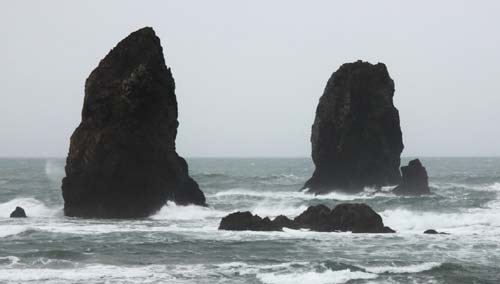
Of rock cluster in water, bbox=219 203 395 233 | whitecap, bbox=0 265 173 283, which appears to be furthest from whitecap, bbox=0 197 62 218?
whitecap, bbox=0 265 173 283

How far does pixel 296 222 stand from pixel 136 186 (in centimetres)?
1321

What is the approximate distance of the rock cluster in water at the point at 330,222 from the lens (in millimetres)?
37031

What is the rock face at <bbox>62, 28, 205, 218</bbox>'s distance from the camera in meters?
45.5

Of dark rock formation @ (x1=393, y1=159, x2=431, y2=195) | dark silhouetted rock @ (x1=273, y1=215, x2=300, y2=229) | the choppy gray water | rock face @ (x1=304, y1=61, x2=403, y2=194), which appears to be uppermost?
rock face @ (x1=304, y1=61, x2=403, y2=194)

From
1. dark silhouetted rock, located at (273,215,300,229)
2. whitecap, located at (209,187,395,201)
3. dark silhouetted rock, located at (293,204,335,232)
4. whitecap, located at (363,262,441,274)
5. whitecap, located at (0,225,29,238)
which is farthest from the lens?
whitecap, located at (209,187,395,201)

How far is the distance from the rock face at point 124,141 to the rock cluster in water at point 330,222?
1062cm

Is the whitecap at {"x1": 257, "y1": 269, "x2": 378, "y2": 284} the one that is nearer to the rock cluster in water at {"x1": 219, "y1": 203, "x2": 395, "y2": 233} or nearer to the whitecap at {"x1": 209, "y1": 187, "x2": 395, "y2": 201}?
the rock cluster in water at {"x1": 219, "y1": 203, "x2": 395, "y2": 233}

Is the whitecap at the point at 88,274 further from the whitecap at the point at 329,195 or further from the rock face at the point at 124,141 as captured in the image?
the whitecap at the point at 329,195

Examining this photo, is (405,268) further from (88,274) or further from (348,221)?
(88,274)

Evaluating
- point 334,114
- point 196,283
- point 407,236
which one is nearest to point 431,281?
point 196,283

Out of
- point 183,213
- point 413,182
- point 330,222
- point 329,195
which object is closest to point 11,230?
point 183,213

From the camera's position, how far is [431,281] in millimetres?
23844

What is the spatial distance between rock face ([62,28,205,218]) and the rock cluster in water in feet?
34.8

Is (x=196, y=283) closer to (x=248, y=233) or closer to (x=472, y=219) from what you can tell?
(x=248, y=233)
